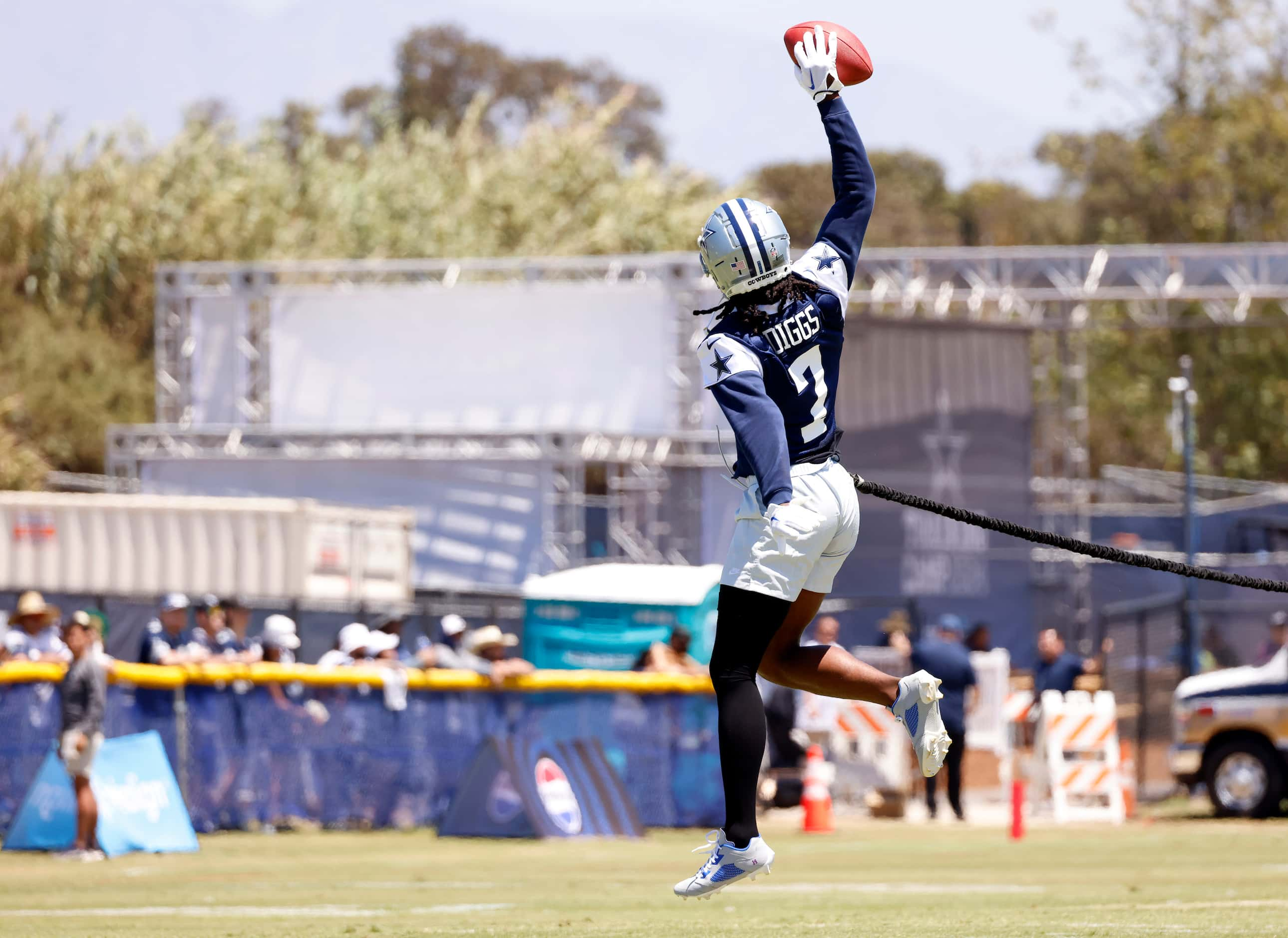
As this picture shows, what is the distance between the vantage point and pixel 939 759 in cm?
716

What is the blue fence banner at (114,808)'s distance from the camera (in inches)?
605

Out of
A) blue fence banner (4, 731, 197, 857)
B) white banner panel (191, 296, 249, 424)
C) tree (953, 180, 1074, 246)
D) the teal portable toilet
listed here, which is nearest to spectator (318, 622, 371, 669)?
the teal portable toilet

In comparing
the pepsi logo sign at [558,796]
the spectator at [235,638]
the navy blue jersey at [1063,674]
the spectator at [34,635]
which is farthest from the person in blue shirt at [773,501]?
the navy blue jersey at [1063,674]

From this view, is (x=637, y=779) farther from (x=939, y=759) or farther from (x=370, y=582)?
(x=939, y=759)

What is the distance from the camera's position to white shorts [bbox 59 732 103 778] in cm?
1475

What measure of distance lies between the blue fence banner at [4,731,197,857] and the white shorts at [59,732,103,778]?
1.20 ft

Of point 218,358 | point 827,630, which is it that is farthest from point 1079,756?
point 218,358

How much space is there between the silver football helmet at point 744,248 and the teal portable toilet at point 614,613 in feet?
49.0

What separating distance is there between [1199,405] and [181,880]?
4205 centimetres

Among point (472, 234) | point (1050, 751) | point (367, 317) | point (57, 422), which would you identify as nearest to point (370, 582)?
point (367, 317)

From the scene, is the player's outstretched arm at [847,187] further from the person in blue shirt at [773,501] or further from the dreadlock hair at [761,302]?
the dreadlock hair at [761,302]

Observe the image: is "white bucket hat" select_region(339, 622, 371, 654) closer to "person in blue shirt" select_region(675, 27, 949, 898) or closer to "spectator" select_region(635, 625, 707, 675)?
"spectator" select_region(635, 625, 707, 675)

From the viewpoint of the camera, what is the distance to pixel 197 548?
2834cm

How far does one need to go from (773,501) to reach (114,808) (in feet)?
32.2
